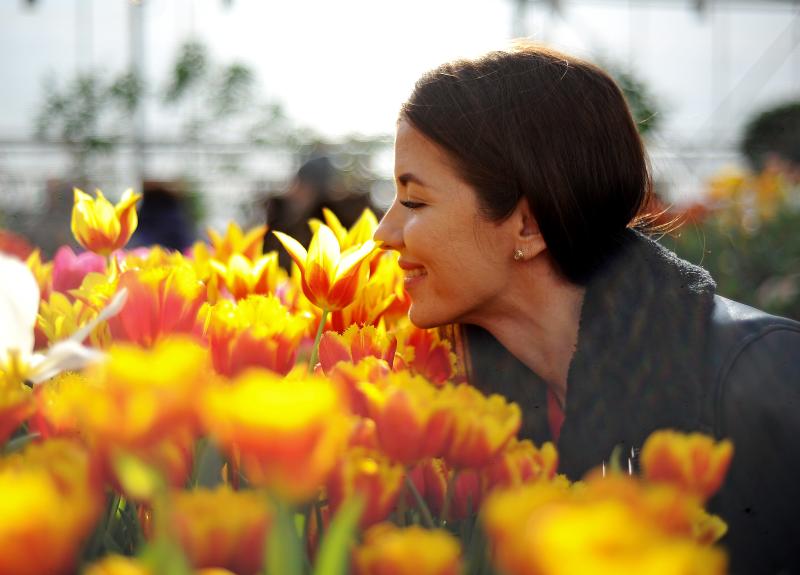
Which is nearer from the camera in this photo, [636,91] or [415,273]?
[415,273]

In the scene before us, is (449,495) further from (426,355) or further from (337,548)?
(426,355)

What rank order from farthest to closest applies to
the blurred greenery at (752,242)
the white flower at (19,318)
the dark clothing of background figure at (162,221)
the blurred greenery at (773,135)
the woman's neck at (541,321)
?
1. the blurred greenery at (773,135)
2. the dark clothing of background figure at (162,221)
3. the blurred greenery at (752,242)
4. the woman's neck at (541,321)
5. the white flower at (19,318)

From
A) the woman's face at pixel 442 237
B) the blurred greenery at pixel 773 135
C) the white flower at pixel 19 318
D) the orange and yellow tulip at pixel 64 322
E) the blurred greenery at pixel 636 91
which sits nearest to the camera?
the white flower at pixel 19 318

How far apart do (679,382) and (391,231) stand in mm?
485

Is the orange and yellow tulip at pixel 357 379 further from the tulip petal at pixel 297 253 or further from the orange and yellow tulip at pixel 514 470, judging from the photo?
the tulip petal at pixel 297 253

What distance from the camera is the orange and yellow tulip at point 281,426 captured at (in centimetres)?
36

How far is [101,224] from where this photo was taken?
108 centimetres

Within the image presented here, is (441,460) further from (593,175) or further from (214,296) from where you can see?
(593,175)

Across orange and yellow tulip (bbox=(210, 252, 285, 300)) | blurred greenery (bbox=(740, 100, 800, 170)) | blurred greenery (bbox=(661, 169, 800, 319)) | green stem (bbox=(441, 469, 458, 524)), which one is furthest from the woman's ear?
blurred greenery (bbox=(740, 100, 800, 170))

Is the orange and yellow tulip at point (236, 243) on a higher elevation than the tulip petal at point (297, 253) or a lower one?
lower

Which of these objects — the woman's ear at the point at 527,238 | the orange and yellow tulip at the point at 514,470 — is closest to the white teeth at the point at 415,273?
the woman's ear at the point at 527,238

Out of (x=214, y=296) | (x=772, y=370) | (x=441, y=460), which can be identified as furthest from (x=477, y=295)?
(x=441, y=460)

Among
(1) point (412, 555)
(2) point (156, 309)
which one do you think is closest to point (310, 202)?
(2) point (156, 309)

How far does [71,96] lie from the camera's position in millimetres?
9148
